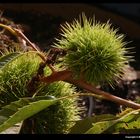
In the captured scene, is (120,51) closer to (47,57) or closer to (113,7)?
(47,57)

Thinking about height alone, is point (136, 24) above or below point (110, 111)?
above

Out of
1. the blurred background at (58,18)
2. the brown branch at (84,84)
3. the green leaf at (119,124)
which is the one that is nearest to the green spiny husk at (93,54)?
the brown branch at (84,84)

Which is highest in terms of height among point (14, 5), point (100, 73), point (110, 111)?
point (14, 5)

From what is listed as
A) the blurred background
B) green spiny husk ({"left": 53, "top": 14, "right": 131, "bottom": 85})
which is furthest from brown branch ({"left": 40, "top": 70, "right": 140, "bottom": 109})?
the blurred background

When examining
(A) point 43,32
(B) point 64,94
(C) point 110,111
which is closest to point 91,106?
(C) point 110,111

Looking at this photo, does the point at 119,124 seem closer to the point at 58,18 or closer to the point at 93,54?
the point at 93,54

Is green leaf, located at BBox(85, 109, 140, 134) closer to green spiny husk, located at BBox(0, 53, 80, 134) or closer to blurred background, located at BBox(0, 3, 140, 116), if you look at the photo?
green spiny husk, located at BBox(0, 53, 80, 134)

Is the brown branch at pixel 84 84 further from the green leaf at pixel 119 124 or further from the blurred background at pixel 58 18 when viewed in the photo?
the blurred background at pixel 58 18
